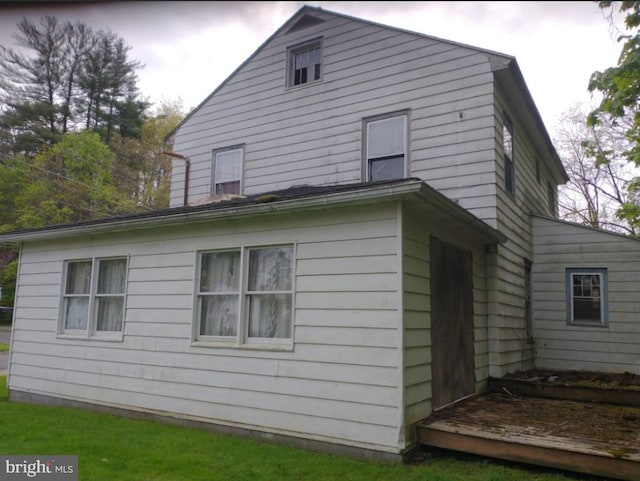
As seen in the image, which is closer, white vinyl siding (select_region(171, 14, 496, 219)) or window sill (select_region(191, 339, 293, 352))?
window sill (select_region(191, 339, 293, 352))

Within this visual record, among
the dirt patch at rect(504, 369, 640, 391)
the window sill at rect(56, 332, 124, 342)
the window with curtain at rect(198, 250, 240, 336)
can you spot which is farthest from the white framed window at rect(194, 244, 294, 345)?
the dirt patch at rect(504, 369, 640, 391)

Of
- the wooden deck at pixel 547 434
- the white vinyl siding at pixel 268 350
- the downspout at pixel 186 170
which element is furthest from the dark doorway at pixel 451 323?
the downspout at pixel 186 170

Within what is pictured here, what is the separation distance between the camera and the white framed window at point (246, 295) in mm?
5871

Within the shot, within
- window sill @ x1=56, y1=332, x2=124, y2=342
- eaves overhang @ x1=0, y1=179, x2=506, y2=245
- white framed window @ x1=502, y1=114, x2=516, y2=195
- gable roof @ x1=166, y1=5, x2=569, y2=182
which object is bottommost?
window sill @ x1=56, y1=332, x2=124, y2=342

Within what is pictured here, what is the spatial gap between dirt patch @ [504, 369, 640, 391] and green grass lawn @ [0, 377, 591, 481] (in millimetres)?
2950

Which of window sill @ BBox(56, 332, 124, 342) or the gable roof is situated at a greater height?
the gable roof

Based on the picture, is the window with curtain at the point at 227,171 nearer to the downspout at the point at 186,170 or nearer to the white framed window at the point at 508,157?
the downspout at the point at 186,170

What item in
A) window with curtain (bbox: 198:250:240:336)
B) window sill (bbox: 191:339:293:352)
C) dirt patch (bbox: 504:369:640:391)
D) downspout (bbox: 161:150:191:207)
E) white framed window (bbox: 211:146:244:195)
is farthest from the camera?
downspout (bbox: 161:150:191:207)

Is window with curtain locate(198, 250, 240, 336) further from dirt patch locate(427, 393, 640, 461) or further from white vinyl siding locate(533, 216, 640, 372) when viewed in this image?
white vinyl siding locate(533, 216, 640, 372)

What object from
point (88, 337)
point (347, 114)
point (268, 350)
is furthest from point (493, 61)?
point (88, 337)

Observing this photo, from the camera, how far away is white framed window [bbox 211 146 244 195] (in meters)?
10.4

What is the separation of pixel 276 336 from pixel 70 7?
16.5ft

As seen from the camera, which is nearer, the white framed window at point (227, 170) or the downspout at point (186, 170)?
the white framed window at point (227, 170)

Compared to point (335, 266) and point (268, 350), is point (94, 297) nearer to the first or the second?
point (268, 350)
